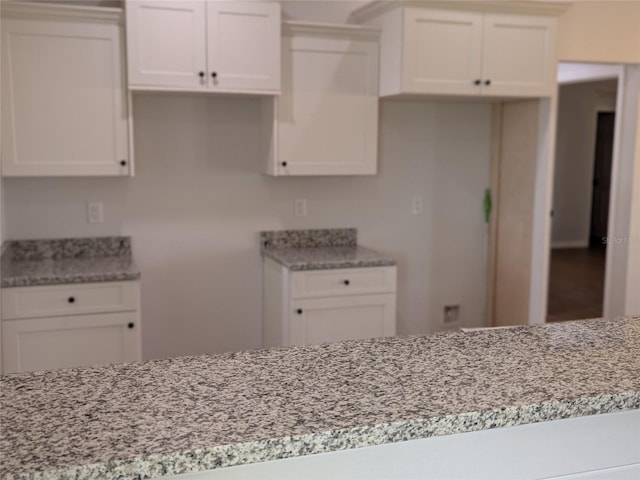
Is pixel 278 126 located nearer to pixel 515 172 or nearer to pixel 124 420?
pixel 515 172

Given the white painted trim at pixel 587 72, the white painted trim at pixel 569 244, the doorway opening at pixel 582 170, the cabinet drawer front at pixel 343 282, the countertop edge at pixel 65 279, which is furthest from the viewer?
the white painted trim at pixel 569 244

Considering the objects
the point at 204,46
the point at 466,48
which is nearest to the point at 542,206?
the point at 466,48

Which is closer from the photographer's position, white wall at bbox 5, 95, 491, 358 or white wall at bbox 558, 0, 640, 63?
white wall at bbox 5, 95, 491, 358

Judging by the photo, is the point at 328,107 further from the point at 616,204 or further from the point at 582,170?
the point at 582,170

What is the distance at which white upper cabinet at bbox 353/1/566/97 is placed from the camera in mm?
3666

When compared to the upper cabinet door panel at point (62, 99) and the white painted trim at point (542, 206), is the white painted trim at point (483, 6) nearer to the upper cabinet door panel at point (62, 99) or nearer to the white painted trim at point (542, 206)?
the white painted trim at point (542, 206)

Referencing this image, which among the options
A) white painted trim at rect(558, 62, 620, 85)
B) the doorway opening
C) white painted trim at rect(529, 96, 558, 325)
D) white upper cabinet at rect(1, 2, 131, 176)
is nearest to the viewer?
white upper cabinet at rect(1, 2, 131, 176)

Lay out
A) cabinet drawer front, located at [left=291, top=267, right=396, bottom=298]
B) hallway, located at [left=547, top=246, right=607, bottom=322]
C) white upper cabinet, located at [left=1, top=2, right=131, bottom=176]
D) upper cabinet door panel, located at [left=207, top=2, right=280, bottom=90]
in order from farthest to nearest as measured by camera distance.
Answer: hallway, located at [left=547, top=246, right=607, bottom=322] → cabinet drawer front, located at [left=291, top=267, right=396, bottom=298] → upper cabinet door panel, located at [left=207, top=2, right=280, bottom=90] → white upper cabinet, located at [left=1, top=2, right=131, bottom=176]

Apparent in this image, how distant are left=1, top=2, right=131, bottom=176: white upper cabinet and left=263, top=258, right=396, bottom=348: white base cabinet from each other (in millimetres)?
1079

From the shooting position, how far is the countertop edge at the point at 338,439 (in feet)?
3.19

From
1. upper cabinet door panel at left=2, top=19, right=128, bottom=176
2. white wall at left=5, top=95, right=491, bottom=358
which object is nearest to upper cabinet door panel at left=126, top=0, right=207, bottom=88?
upper cabinet door panel at left=2, top=19, right=128, bottom=176

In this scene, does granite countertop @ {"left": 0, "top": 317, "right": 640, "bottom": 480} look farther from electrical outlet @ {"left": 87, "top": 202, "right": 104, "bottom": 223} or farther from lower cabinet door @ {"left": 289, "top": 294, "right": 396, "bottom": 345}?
electrical outlet @ {"left": 87, "top": 202, "right": 104, "bottom": 223}

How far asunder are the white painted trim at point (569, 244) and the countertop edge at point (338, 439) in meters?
8.82

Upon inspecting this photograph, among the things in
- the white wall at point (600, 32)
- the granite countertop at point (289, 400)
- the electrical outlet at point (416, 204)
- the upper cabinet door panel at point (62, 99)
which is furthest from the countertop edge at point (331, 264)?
the granite countertop at point (289, 400)
